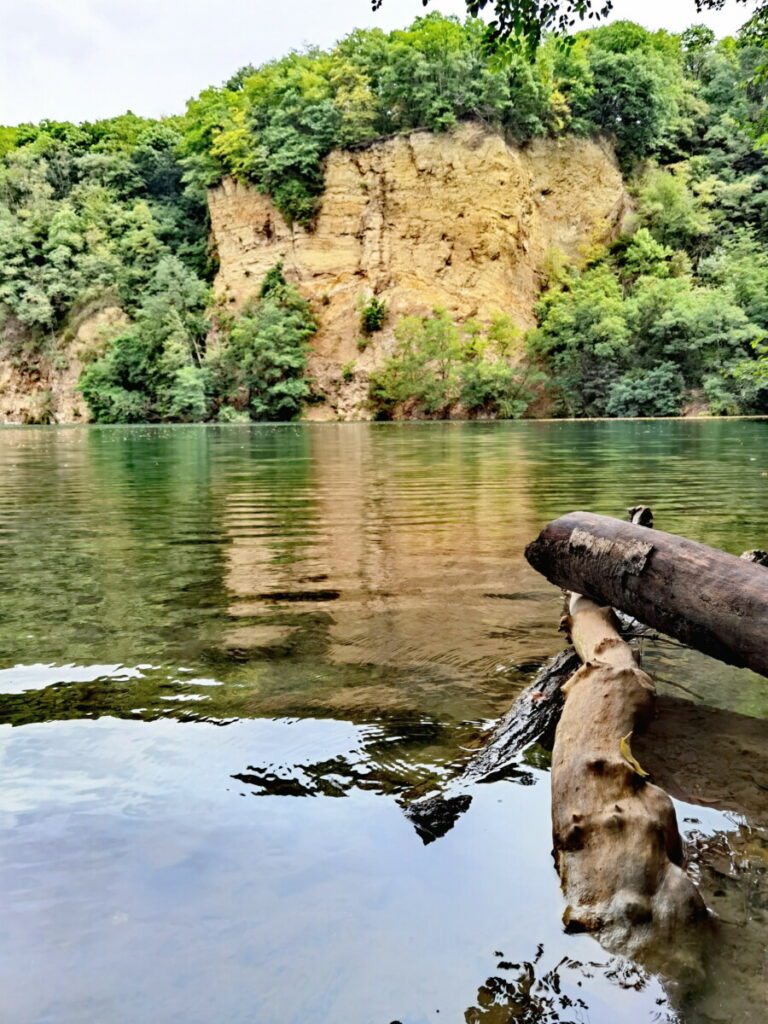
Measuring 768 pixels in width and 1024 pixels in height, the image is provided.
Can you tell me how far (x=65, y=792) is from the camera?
2.14m

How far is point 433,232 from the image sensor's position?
3953cm

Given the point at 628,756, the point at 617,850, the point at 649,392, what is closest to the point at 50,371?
the point at 649,392

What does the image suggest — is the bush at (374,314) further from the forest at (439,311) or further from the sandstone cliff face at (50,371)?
the sandstone cliff face at (50,371)

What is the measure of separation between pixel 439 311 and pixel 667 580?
36.3 metres

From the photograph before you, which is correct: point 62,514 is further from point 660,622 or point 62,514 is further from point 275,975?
point 275,975

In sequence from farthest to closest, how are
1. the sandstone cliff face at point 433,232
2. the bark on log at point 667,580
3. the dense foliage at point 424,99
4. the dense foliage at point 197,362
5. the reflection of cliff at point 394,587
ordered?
the sandstone cliff face at point 433,232 < the dense foliage at point 197,362 < the dense foliage at point 424,99 < the reflection of cliff at point 394,587 < the bark on log at point 667,580

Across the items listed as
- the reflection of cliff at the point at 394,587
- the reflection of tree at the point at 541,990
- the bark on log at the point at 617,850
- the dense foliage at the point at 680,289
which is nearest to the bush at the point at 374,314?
the dense foliage at the point at 680,289

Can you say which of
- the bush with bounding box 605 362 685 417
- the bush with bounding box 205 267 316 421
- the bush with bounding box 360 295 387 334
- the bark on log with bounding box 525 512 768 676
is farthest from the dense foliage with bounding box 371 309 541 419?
the bark on log with bounding box 525 512 768 676

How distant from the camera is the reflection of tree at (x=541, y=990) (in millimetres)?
1303

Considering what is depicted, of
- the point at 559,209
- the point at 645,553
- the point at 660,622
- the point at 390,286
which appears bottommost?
the point at 660,622

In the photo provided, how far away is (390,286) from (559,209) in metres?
10.5

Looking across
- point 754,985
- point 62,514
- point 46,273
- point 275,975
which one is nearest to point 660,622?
point 754,985

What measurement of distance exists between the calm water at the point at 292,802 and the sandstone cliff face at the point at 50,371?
43924mm

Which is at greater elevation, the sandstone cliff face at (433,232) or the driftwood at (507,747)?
the sandstone cliff face at (433,232)
